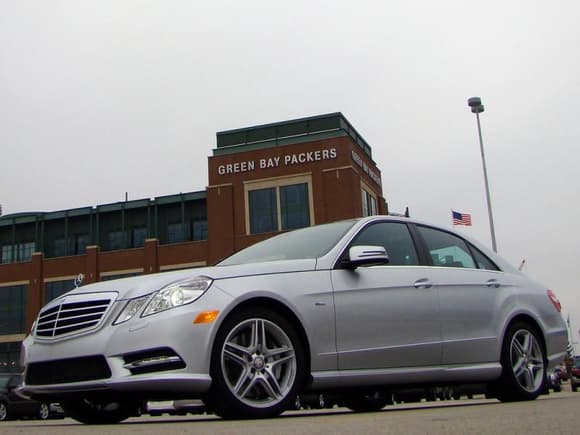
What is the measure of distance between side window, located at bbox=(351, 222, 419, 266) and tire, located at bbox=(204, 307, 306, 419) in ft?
4.24

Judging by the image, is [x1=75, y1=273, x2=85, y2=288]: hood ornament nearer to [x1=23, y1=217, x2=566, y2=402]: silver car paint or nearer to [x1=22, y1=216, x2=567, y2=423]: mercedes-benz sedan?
[x1=22, y1=216, x2=567, y2=423]: mercedes-benz sedan

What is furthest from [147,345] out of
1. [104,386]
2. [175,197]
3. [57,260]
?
[57,260]

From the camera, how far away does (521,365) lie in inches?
285

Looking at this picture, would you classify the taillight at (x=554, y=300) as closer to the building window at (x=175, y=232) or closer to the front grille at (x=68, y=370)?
the front grille at (x=68, y=370)

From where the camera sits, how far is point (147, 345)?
5.16 meters

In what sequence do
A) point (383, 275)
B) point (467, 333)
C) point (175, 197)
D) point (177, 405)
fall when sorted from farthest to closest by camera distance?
1. point (175, 197)
2. point (177, 405)
3. point (467, 333)
4. point (383, 275)

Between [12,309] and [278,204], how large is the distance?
21.1 metres

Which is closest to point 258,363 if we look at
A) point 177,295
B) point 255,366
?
point 255,366

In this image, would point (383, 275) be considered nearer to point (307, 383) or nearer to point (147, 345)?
point (307, 383)

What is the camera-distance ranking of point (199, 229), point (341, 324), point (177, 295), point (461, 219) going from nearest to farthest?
point (177, 295) → point (341, 324) → point (461, 219) → point (199, 229)

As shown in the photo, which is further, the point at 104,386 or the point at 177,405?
the point at 177,405

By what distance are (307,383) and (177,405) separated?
4.55 meters

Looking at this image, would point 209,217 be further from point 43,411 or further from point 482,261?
point 482,261

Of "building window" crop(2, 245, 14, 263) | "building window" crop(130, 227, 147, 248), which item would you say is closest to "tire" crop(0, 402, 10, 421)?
"building window" crop(130, 227, 147, 248)
